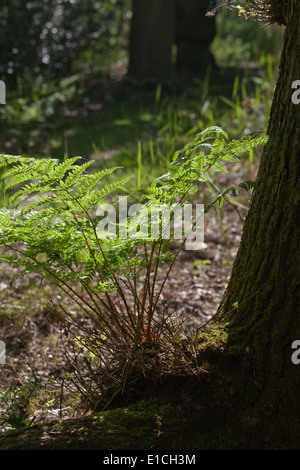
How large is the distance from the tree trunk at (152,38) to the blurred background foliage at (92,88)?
0.74 feet

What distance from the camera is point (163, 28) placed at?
333 inches

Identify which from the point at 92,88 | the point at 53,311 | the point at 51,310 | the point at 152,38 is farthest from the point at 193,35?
the point at 53,311

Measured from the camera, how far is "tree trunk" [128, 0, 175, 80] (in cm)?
833

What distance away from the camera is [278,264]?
1.93 metres

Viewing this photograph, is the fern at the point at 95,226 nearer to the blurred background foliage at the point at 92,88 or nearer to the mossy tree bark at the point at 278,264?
the mossy tree bark at the point at 278,264

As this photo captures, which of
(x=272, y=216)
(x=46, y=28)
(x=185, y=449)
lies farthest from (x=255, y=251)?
(x=46, y=28)

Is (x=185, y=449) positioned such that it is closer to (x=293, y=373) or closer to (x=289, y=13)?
(x=293, y=373)

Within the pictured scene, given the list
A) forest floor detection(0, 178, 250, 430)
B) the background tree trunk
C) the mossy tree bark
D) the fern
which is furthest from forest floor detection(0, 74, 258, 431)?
the background tree trunk

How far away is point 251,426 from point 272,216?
760mm

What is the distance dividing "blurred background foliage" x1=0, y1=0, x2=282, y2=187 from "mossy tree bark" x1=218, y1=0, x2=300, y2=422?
3.46 meters

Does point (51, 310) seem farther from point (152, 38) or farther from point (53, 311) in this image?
point (152, 38)

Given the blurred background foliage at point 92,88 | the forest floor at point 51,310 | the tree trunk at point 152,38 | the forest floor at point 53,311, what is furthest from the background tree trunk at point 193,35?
the forest floor at point 51,310

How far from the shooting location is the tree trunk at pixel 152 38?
8.33 metres

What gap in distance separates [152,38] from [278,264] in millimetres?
7352
